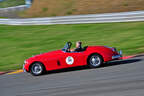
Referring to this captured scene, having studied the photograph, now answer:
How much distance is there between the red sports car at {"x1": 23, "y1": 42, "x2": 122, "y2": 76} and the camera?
10.5m

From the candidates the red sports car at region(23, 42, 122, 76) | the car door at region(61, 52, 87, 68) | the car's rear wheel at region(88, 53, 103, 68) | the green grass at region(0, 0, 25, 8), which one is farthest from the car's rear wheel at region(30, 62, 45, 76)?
the green grass at region(0, 0, 25, 8)

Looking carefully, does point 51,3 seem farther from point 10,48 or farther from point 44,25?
point 10,48

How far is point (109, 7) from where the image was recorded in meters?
22.1

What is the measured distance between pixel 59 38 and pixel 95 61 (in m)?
7.32

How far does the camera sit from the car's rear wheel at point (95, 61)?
10.5m

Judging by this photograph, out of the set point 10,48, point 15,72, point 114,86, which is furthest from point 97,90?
point 10,48

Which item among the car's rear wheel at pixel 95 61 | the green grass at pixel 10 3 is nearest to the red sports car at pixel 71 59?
the car's rear wheel at pixel 95 61

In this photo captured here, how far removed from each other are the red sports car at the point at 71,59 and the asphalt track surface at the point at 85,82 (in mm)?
256

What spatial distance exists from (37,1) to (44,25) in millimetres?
8479

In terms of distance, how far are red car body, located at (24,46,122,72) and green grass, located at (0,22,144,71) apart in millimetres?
2392

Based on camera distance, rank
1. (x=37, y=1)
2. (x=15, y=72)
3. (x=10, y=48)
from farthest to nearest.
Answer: (x=37, y=1) < (x=10, y=48) < (x=15, y=72)

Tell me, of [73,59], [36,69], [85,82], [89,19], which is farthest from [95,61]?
[89,19]

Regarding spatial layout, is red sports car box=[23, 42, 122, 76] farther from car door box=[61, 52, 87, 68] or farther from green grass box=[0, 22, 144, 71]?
green grass box=[0, 22, 144, 71]

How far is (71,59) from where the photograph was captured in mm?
10602
